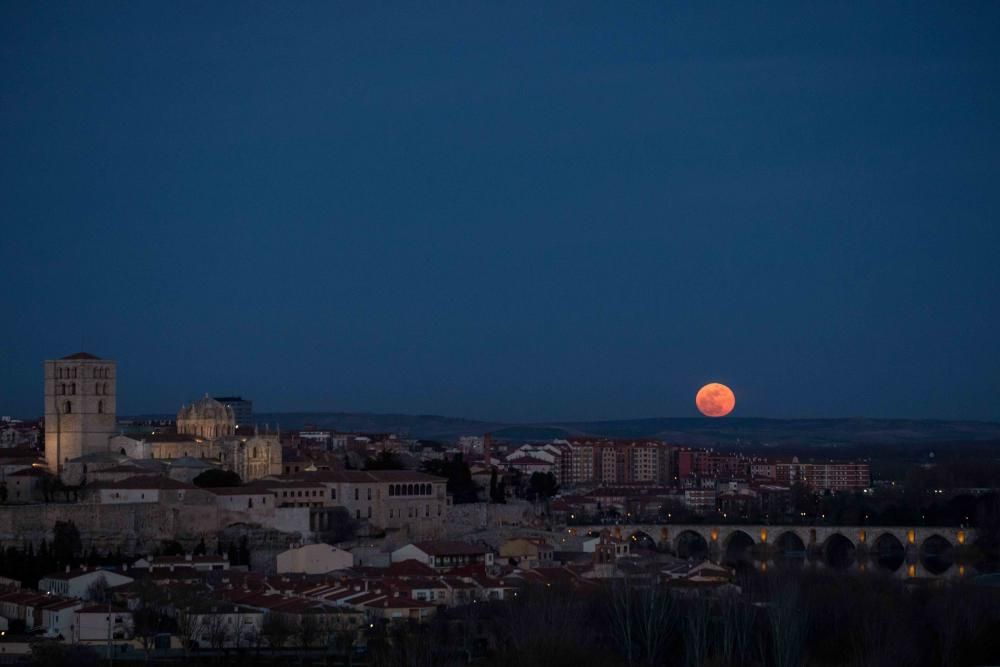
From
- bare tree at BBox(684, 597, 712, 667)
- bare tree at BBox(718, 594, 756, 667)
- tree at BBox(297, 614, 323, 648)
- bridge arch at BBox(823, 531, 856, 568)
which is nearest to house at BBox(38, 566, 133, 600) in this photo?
tree at BBox(297, 614, 323, 648)

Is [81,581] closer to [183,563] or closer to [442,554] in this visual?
[183,563]

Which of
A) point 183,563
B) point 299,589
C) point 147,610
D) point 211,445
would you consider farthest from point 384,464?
point 147,610

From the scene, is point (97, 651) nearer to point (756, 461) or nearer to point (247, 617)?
point (247, 617)

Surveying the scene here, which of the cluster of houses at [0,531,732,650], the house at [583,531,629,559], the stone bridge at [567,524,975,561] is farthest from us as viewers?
the stone bridge at [567,524,975,561]

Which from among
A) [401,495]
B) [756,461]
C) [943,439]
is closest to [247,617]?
[401,495]

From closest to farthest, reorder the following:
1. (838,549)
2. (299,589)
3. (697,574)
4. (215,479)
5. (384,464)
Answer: (299,589) → (697,574) → (215,479) → (384,464) → (838,549)

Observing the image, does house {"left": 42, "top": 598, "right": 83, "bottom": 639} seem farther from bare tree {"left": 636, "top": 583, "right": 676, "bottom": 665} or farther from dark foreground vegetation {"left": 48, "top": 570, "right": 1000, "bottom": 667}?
bare tree {"left": 636, "top": 583, "right": 676, "bottom": 665}
